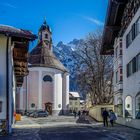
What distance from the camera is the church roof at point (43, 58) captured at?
93.1 metres

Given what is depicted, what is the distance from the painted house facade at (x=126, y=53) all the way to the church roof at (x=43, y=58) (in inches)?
2019

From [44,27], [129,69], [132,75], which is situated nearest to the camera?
[132,75]

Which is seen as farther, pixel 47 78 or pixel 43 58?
pixel 43 58

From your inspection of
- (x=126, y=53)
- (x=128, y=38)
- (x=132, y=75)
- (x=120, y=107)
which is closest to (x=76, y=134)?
(x=132, y=75)

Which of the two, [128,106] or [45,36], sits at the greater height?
[45,36]

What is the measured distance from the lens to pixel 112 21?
120 ft

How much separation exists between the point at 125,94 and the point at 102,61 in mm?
17087

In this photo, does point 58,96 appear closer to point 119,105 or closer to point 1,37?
point 119,105

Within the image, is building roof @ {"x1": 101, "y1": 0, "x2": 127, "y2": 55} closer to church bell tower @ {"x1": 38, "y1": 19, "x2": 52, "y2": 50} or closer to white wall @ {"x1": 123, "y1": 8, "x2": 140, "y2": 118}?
white wall @ {"x1": 123, "y1": 8, "x2": 140, "y2": 118}

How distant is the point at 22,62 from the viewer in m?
30.6

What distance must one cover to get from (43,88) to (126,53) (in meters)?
58.9

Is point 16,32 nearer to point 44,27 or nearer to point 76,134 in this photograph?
point 76,134

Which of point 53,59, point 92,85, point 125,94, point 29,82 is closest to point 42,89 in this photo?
point 29,82

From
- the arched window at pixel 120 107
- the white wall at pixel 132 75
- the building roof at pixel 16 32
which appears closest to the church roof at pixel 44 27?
the arched window at pixel 120 107
